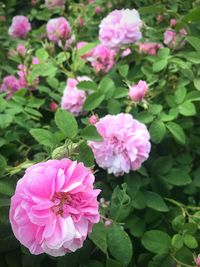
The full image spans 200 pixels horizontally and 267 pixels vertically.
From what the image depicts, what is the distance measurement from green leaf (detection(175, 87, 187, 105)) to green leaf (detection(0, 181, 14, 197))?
0.59 meters

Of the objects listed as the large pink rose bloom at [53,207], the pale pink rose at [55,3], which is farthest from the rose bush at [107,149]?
the pale pink rose at [55,3]

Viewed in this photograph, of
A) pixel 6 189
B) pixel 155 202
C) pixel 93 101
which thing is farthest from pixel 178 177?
pixel 6 189

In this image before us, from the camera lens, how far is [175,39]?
1524 mm

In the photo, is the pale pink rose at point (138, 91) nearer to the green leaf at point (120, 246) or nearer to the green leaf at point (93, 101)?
the green leaf at point (93, 101)

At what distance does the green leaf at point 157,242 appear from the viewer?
1008mm

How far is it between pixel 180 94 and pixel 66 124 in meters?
0.44

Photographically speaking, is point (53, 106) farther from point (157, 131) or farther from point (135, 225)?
point (135, 225)

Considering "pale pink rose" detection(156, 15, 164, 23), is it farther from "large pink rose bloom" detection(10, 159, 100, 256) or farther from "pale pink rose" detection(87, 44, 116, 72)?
"large pink rose bloom" detection(10, 159, 100, 256)

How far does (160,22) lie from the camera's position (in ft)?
5.64

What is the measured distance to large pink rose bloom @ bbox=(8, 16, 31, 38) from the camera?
6.78ft

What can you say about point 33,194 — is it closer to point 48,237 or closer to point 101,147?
point 48,237

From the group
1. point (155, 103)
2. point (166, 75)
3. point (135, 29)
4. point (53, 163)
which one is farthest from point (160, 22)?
point (53, 163)

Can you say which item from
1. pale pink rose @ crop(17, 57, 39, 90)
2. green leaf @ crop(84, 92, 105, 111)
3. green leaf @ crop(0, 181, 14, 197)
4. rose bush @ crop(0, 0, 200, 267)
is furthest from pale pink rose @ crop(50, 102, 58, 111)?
green leaf @ crop(0, 181, 14, 197)

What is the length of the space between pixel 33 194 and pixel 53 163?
0.06m
